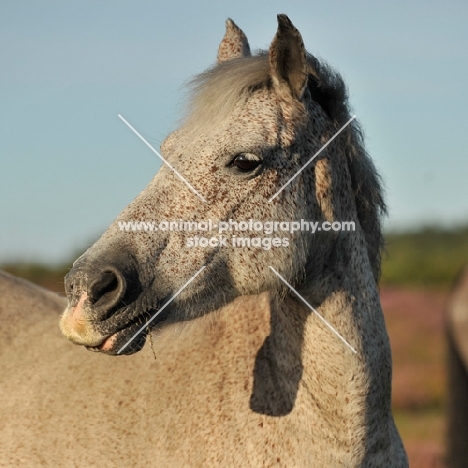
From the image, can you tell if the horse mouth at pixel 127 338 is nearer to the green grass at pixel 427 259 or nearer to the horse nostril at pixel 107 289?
the horse nostril at pixel 107 289

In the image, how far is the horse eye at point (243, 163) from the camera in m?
4.18

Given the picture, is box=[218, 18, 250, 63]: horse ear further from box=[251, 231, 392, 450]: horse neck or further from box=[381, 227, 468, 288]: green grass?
box=[381, 227, 468, 288]: green grass

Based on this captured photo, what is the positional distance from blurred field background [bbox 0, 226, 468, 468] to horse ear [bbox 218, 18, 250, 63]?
5.13 ft

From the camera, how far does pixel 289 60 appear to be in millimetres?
4395

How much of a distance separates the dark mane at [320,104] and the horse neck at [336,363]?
0.30 meters

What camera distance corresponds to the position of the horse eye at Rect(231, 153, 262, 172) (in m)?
4.18

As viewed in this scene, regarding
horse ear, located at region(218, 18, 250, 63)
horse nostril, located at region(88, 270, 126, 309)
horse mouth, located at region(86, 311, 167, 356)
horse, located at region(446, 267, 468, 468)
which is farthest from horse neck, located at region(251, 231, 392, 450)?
horse ear, located at region(218, 18, 250, 63)

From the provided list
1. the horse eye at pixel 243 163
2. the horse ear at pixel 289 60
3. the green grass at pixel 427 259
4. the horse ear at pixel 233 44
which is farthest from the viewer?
the green grass at pixel 427 259

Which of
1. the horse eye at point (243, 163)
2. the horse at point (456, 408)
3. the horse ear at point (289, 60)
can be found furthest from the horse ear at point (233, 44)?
the horse at point (456, 408)

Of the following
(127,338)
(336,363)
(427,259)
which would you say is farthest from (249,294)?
(427,259)

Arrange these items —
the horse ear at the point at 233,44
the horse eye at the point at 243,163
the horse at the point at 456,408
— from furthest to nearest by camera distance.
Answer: the horse ear at the point at 233,44
the horse at the point at 456,408
the horse eye at the point at 243,163

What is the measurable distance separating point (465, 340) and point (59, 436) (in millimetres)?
2320

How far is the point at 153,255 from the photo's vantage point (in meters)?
4.03

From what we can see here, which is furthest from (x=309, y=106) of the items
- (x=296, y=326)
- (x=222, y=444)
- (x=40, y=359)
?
(x=40, y=359)
